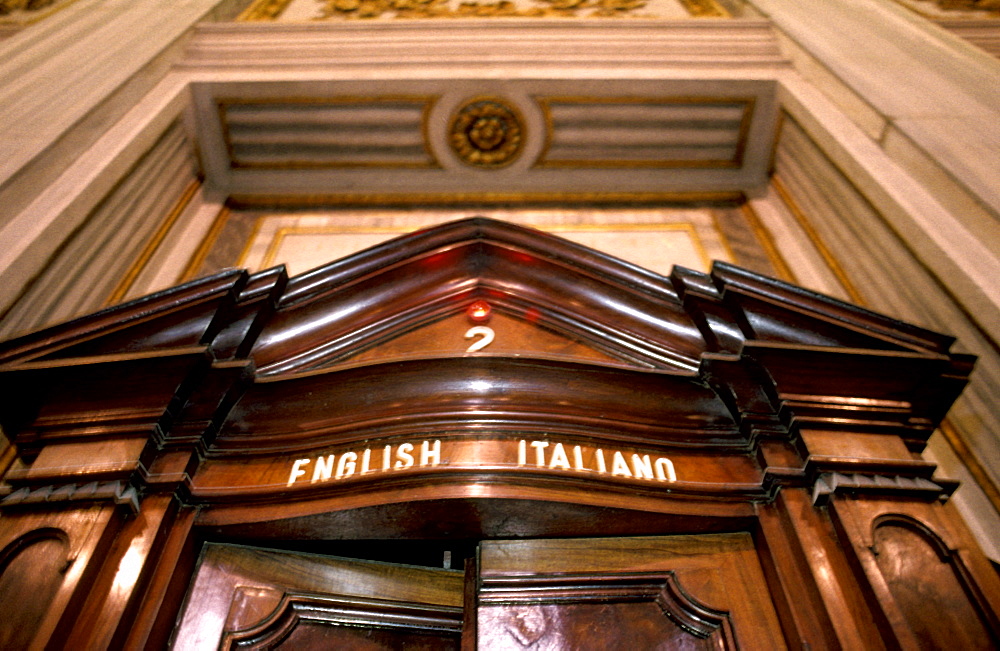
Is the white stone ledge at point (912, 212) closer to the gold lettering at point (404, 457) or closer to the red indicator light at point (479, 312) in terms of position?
the red indicator light at point (479, 312)

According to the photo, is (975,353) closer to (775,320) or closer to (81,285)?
(775,320)

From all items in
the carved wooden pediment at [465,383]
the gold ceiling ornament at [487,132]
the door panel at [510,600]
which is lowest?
the door panel at [510,600]

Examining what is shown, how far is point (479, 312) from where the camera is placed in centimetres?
253

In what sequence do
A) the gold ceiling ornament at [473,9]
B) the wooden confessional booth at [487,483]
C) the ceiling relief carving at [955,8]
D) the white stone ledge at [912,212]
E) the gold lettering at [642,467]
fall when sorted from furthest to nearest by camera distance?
1. the gold ceiling ornament at [473,9]
2. the ceiling relief carving at [955,8]
3. the white stone ledge at [912,212]
4. the gold lettering at [642,467]
5. the wooden confessional booth at [487,483]

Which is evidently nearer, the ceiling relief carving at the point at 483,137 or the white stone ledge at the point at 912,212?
the white stone ledge at the point at 912,212

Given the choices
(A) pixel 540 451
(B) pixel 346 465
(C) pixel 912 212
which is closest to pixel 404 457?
(B) pixel 346 465

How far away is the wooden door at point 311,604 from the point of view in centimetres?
189

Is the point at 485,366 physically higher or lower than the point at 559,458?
higher

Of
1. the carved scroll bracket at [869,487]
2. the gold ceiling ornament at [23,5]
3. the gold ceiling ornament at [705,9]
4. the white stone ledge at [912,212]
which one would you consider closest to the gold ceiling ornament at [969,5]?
the gold ceiling ornament at [705,9]

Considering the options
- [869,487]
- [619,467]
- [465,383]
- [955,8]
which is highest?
[955,8]

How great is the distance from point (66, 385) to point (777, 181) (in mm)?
3973

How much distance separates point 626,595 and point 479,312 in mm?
1140

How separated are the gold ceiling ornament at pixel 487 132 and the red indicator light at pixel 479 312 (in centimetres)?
189

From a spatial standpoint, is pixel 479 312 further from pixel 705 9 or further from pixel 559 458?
pixel 705 9
